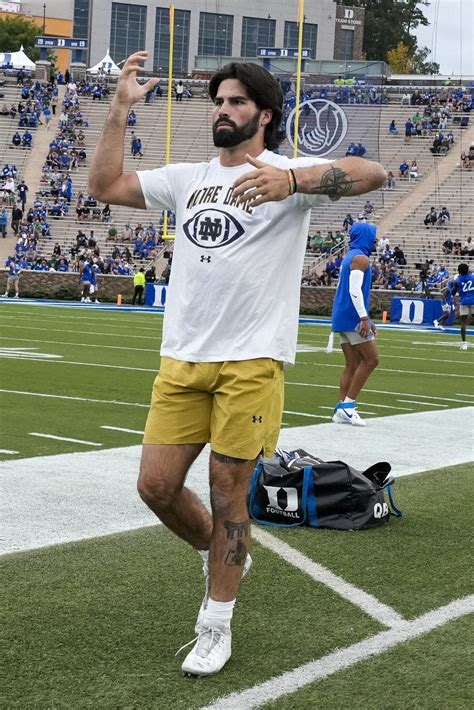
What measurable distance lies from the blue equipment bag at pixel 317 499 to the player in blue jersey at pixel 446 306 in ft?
82.7

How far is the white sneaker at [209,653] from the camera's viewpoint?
3877 mm

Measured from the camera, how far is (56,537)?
5.72 m

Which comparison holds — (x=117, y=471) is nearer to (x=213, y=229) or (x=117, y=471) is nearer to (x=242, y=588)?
(x=242, y=588)

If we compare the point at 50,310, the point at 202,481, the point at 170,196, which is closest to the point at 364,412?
the point at 202,481

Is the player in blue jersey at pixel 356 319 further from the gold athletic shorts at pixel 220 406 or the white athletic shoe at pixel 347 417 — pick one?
the gold athletic shorts at pixel 220 406

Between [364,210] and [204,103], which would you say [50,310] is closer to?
Result: [364,210]

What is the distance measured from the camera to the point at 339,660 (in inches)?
159

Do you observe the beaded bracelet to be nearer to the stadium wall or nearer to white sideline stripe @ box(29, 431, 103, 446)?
white sideline stripe @ box(29, 431, 103, 446)

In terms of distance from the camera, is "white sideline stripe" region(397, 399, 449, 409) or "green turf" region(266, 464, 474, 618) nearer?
"green turf" region(266, 464, 474, 618)

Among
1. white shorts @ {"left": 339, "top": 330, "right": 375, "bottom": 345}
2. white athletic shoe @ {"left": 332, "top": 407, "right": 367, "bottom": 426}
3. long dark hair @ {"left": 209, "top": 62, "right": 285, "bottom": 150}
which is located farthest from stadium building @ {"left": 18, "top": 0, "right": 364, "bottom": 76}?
long dark hair @ {"left": 209, "top": 62, "right": 285, "bottom": 150}

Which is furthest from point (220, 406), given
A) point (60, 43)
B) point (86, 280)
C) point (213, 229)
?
point (60, 43)

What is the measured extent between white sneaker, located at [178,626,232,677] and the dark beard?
5.51 feet

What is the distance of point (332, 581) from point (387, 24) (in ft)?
331

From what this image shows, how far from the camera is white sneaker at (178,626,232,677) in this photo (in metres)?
3.88
